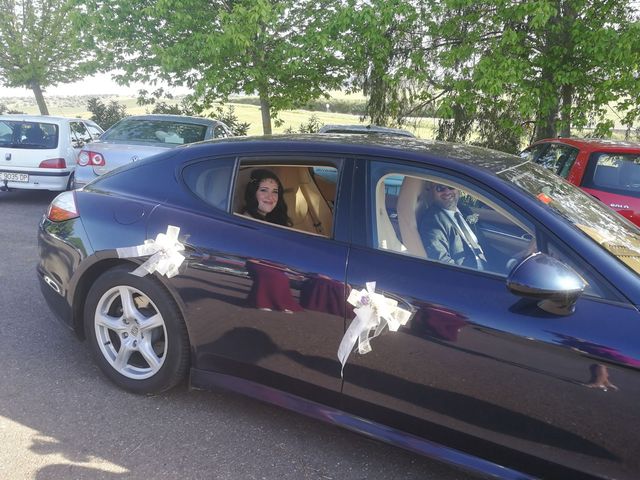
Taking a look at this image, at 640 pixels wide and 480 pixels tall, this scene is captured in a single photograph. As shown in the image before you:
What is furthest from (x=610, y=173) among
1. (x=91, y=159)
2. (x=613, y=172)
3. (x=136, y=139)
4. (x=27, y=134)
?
(x=27, y=134)

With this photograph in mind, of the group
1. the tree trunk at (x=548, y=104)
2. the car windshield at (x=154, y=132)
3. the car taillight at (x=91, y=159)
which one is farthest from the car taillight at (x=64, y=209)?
the tree trunk at (x=548, y=104)

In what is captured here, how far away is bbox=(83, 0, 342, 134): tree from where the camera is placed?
33.4 ft

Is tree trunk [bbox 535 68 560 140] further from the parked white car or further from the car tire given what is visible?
the car tire

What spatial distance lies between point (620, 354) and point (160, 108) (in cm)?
1949

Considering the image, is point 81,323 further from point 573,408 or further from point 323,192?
point 573,408

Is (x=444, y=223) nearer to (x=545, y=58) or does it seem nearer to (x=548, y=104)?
(x=548, y=104)

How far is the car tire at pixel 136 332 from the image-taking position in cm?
282

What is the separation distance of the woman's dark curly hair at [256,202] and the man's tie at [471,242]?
39.5 inches

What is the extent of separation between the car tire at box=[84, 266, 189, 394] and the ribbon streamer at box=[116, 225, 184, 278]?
0.28ft

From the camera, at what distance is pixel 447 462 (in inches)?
86.9

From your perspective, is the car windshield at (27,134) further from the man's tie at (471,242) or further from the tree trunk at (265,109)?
the man's tie at (471,242)

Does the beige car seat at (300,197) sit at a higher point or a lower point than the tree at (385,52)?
lower

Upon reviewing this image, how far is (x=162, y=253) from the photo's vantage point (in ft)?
9.02

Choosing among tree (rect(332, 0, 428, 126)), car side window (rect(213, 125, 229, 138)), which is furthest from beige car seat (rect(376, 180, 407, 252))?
tree (rect(332, 0, 428, 126))
